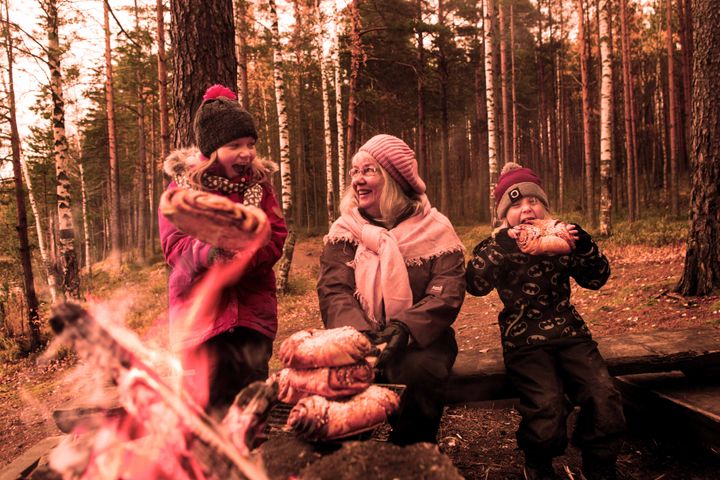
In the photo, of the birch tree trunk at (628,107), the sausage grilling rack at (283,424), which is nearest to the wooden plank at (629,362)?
the sausage grilling rack at (283,424)

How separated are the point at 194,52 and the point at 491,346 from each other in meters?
5.23

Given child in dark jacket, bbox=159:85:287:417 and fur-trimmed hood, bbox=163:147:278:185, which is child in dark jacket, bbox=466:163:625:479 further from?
fur-trimmed hood, bbox=163:147:278:185

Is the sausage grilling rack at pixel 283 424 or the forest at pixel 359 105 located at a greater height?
the forest at pixel 359 105

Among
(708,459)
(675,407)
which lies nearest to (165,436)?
(675,407)

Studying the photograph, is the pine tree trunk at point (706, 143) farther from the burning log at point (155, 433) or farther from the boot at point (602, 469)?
the burning log at point (155, 433)

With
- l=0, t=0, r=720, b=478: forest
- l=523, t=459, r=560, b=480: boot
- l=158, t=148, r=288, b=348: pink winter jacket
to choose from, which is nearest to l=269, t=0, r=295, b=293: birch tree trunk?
l=0, t=0, r=720, b=478: forest

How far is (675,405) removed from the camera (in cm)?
312

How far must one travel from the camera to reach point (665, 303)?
6.50 metres

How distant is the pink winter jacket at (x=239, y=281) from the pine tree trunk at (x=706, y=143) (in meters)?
5.79

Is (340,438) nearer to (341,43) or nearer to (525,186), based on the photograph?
(525,186)

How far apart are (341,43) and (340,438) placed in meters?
16.7

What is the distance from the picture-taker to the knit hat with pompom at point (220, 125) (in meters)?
2.49

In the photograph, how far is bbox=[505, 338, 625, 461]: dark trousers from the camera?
104 inches

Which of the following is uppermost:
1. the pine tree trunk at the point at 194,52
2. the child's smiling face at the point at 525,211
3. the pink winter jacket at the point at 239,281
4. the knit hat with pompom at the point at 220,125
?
the pine tree trunk at the point at 194,52
